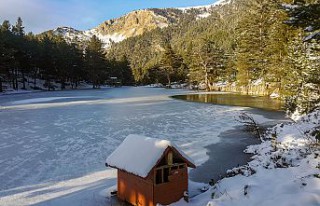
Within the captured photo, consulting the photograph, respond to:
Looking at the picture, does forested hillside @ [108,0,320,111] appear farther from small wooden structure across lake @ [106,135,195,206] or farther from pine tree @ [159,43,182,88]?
small wooden structure across lake @ [106,135,195,206]

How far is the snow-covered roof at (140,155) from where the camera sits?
7.49m

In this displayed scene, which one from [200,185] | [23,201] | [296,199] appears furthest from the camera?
[200,185]

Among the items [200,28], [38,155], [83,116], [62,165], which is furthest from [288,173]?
[200,28]

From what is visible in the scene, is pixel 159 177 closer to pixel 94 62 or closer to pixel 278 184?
pixel 278 184

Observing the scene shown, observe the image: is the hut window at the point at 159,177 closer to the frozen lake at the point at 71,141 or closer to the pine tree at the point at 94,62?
the frozen lake at the point at 71,141

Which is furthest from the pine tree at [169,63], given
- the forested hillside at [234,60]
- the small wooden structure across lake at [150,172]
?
the small wooden structure across lake at [150,172]

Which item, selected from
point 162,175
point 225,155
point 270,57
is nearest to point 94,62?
point 270,57

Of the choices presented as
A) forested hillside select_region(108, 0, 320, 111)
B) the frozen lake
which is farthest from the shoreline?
forested hillside select_region(108, 0, 320, 111)

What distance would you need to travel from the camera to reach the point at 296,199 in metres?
5.43

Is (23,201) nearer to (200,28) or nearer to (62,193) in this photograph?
(62,193)

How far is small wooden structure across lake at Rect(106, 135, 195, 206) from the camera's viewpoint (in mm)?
7543

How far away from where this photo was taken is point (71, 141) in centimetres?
1566

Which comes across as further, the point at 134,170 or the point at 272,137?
the point at 272,137

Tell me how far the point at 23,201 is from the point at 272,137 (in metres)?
9.87
